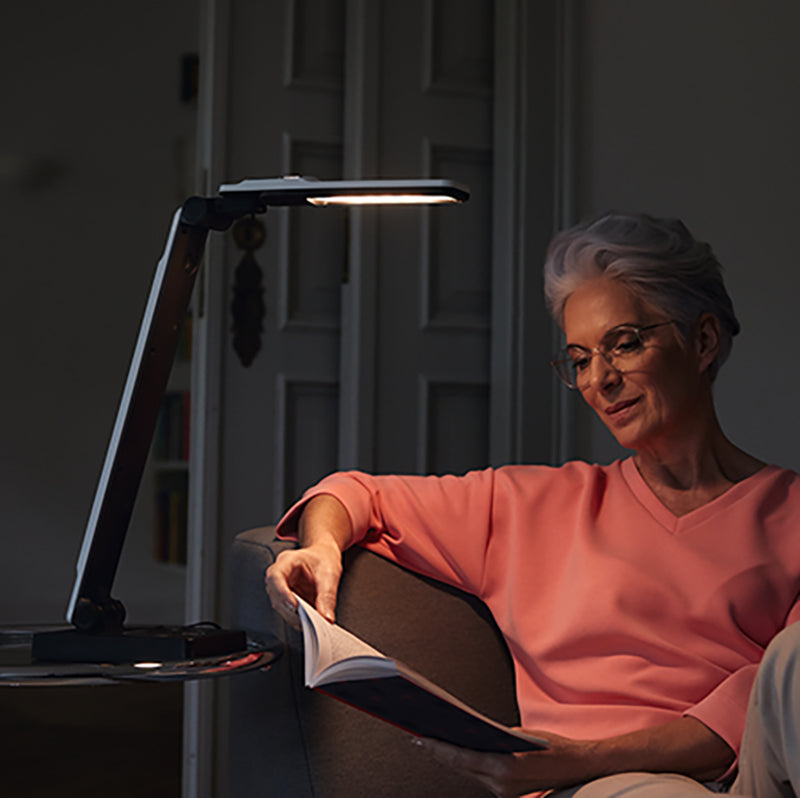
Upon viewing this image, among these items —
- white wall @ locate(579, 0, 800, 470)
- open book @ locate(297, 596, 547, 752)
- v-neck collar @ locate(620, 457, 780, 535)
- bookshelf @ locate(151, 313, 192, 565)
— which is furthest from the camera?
bookshelf @ locate(151, 313, 192, 565)

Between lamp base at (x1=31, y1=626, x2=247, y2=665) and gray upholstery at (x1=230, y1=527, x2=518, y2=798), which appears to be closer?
lamp base at (x1=31, y1=626, x2=247, y2=665)

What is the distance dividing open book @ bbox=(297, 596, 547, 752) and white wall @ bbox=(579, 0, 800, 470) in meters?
1.23

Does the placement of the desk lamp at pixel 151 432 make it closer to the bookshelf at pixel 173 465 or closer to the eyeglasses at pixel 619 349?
the eyeglasses at pixel 619 349

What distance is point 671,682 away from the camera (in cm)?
129

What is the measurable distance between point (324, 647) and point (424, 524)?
49 centimetres

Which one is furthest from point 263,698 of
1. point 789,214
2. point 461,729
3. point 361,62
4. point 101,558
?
point 361,62

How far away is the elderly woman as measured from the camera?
128cm

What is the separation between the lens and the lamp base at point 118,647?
3.91 ft

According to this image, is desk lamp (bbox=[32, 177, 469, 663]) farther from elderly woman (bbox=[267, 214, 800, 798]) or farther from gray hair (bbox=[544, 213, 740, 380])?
gray hair (bbox=[544, 213, 740, 380])

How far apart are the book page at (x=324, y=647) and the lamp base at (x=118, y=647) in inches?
7.8

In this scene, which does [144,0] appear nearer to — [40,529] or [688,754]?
[40,529]

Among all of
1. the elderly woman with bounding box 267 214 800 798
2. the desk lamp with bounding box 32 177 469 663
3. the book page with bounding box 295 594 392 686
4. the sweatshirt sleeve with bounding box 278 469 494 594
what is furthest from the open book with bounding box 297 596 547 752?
the sweatshirt sleeve with bounding box 278 469 494 594

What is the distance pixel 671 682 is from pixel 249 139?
1757 mm

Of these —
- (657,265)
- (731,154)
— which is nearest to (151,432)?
(657,265)
